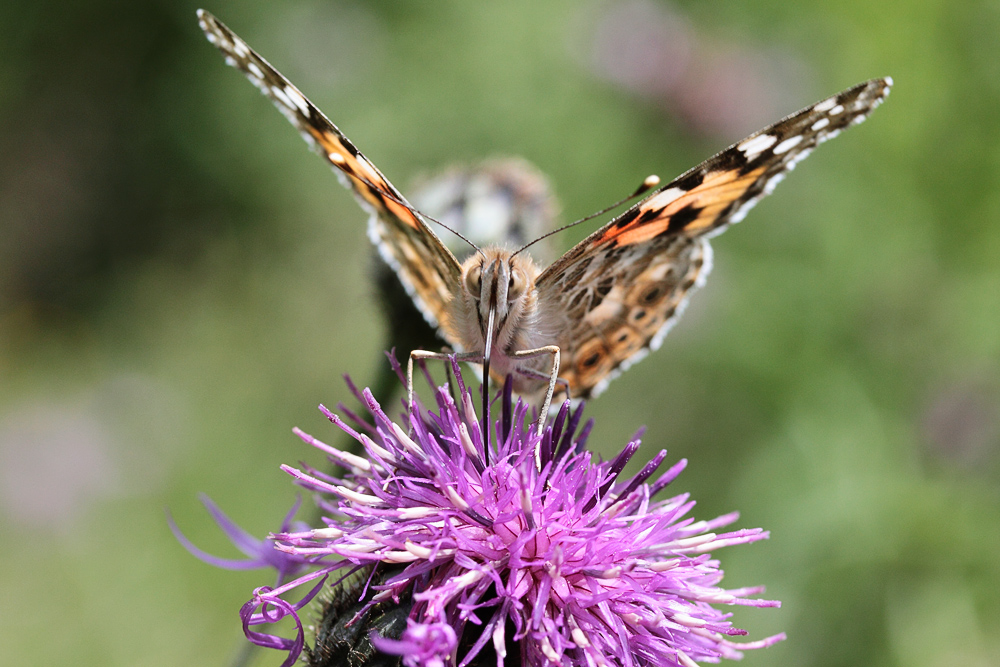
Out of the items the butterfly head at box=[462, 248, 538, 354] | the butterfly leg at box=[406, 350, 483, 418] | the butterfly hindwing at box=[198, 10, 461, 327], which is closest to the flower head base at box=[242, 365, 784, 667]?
the butterfly leg at box=[406, 350, 483, 418]

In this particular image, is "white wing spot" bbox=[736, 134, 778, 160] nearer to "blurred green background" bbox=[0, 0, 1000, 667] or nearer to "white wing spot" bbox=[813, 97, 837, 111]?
"white wing spot" bbox=[813, 97, 837, 111]

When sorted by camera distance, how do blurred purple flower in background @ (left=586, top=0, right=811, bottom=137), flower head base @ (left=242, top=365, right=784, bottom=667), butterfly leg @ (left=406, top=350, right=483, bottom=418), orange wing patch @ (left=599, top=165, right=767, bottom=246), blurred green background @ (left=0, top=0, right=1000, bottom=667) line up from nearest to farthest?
flower head base @ (left=242, top=365, right=784, bottom=667), butterfly leg @ (left=406, top=350, right=483, bottom=418), orange wing patch @ (left=599, top=165, right=767, bottom=246), blurred green background @ (left=0, top=0, right=1000, bottom=667), blurred purple flower in background @ (left=586, top=0, right=811, bottom=137)

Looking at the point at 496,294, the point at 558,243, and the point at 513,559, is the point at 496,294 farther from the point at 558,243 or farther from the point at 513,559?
the point at 558,243

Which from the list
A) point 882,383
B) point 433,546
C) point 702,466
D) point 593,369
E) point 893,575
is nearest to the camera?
point 433,546

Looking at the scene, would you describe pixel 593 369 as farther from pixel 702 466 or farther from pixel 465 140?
pixel 465 140

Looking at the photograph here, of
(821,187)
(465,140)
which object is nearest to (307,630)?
(821,187)

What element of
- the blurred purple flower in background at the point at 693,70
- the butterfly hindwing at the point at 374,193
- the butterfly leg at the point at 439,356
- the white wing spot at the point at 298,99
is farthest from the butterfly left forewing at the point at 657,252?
the blurred purple flower in background at the point at 693,70
